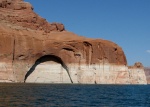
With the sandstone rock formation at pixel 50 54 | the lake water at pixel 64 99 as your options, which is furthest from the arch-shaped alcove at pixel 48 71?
the lake water at pixel 64 99

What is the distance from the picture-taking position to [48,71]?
9394cm

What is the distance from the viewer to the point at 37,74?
92.9m

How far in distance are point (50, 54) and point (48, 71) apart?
5296 millimetres

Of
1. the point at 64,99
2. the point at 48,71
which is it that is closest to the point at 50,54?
the point at 48,71

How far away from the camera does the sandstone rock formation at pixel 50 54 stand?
88.0m

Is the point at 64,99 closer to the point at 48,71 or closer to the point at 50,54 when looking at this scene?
the point at 50,54

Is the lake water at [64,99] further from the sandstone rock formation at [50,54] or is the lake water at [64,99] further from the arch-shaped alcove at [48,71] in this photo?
the arch-shaped alcove at [48,71]

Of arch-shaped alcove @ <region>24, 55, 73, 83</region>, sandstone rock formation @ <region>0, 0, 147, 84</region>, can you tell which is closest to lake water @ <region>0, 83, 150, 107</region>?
sandstone rock formation @ <region>0, 0, 147, 84</region>

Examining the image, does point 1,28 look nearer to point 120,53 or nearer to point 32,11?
point 32,11

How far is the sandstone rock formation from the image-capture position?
88000mm

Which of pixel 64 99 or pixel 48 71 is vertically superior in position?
pixel 48 71

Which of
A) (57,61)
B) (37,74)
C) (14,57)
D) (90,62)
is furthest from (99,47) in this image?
(14,57)

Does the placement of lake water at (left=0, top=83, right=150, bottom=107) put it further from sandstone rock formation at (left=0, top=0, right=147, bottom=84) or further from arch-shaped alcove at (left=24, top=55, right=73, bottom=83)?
arch-shaped alcove at (left=24, top=55, right=73, bottom=83)

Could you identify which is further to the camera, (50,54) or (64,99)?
(50,54)
